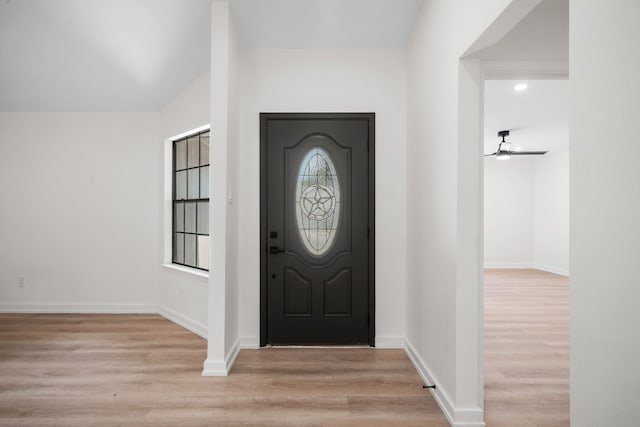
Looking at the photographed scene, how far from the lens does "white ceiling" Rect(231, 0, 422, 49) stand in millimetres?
3217

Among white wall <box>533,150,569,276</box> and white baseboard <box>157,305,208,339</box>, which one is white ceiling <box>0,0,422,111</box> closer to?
white baseboard <box>157,305,208,339</box>

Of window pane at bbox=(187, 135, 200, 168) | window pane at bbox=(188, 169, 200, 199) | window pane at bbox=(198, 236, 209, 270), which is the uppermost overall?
window pane at bbox=(187, 135, 200, 168)

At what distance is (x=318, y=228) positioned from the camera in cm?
379

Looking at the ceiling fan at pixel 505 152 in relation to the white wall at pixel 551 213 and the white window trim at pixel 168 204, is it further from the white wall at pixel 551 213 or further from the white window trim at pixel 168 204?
the white window trim at pixel 168 204

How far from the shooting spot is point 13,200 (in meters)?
4.88

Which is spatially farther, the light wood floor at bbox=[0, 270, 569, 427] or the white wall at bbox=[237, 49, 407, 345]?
the white wall at bbox=[237, 49, 407, 345]

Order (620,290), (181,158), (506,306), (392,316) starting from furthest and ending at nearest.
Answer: (506,306)
(181,158)
(392,316)
(620,290)

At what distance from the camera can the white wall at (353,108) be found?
3.74 meters

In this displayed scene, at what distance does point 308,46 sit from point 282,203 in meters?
1.53

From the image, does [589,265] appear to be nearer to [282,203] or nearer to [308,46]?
[282,203]

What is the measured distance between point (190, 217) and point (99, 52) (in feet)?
6.25

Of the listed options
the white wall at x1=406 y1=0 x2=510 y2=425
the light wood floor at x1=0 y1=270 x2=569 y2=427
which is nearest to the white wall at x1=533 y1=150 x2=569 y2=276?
the light wood floor at x1=0 y1=270 x2=569 y2=427

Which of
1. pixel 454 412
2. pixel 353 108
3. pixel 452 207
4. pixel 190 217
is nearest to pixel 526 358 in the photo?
pixel 454 412

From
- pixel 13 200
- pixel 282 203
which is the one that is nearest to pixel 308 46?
pixel 282 203
